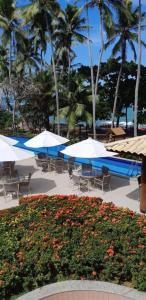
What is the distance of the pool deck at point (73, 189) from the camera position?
529 inches

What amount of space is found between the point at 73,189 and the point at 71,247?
786 centimetres

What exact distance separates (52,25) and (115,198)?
2439cm

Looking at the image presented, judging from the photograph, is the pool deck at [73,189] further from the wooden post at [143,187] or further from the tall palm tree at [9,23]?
the tall palm tree at [9,23]

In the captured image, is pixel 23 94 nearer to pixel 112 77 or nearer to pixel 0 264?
pixel 112 77

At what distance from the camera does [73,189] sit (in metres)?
15.3

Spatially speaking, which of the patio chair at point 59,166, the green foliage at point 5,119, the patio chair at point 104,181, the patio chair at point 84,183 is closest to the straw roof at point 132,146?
the patio chair at point 104,181

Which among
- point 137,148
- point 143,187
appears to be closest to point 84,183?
point 143,187

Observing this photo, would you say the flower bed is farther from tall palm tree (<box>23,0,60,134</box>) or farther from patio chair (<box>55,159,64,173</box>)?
tall palm tree (<box>23,0,60,134</box>)

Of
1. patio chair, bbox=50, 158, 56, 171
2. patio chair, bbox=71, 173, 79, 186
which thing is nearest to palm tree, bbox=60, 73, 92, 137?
patio chair, bbox=50, 158, 56, 171

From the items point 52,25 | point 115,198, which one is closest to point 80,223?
point 115,198

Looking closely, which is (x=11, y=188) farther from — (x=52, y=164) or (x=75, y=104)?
(x=75, y=104)

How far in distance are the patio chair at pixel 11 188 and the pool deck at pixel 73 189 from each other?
229mm

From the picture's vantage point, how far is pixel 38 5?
30.1 meters

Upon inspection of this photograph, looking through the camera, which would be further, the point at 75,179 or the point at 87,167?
the point at 87,167
